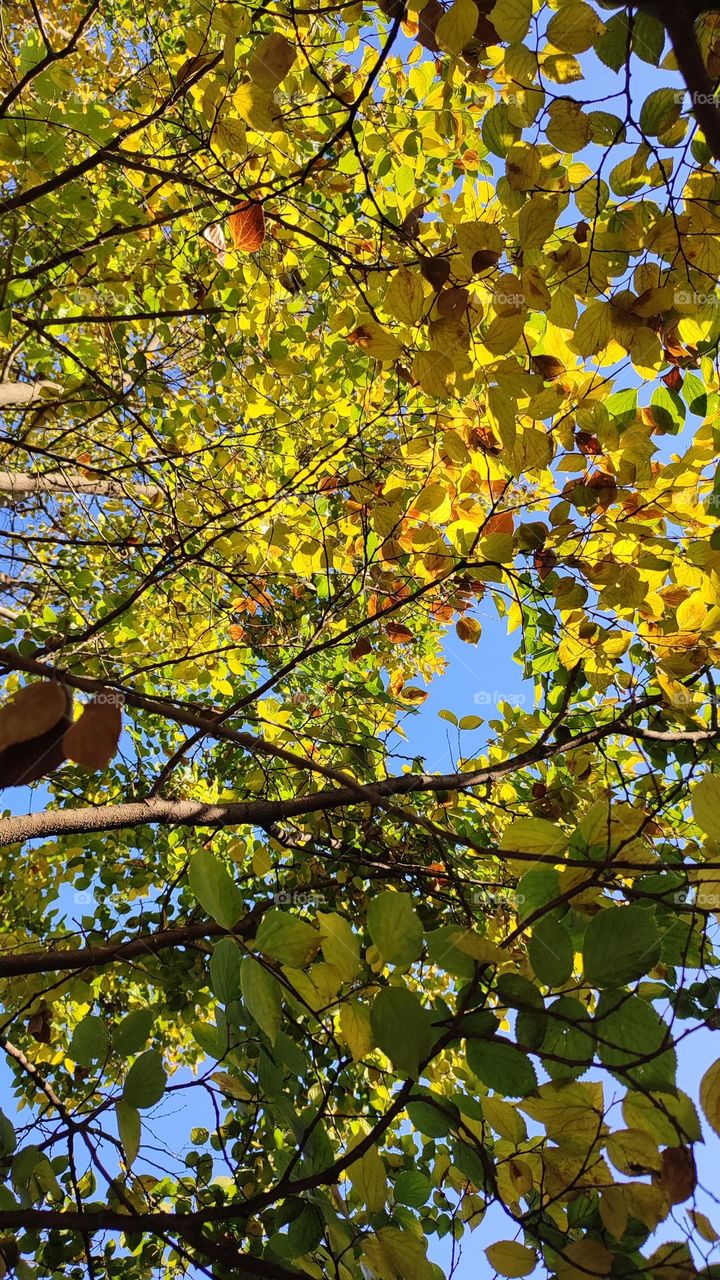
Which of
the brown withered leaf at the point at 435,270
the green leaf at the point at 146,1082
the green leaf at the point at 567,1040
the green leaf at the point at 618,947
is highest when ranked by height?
the brown withered leaf at the point at 435,270

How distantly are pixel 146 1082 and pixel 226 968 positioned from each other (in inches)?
7.8

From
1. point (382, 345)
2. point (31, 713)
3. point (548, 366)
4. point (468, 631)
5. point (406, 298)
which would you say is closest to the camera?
point (31, 713)

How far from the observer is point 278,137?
2.18m

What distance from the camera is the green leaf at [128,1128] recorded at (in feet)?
3.16

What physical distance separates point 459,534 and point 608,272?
0.83 meters

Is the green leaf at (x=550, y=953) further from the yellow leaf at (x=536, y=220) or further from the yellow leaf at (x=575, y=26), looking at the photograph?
the yellow leaf at (x=575, y=26)

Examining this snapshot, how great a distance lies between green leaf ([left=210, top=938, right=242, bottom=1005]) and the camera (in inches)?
37.7

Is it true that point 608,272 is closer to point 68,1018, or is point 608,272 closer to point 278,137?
point 278,137

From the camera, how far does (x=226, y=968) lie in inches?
37.8

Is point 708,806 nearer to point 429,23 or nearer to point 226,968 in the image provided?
point 226,968

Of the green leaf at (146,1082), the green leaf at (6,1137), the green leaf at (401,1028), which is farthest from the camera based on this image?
the green leaf at (6,1137)

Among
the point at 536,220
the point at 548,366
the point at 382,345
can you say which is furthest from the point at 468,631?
the point at 536,220

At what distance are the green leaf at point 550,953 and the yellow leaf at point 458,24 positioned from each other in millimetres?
1513

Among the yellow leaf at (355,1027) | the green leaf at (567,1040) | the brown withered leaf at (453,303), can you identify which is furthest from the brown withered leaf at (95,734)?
the brown withered leaf at (453,303)
